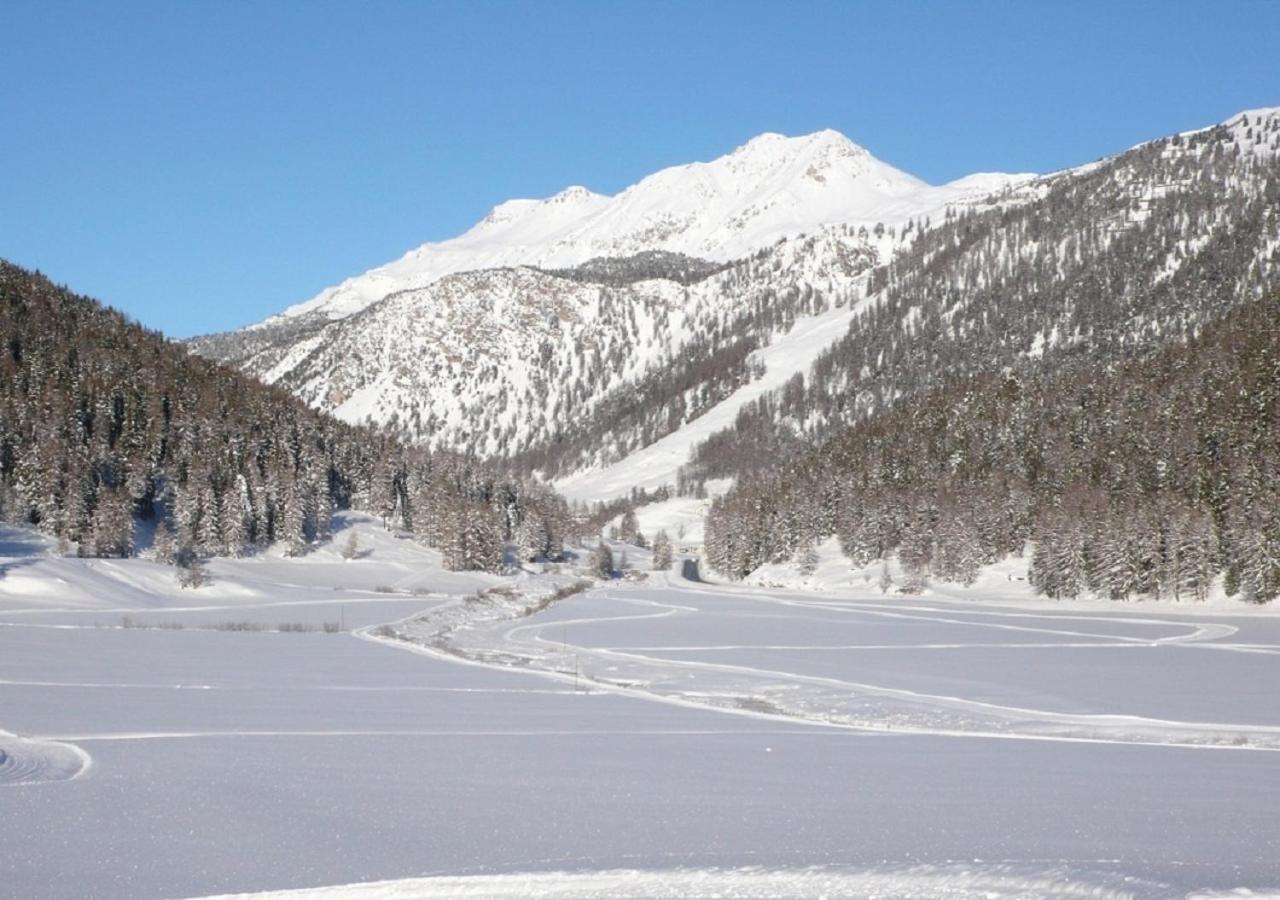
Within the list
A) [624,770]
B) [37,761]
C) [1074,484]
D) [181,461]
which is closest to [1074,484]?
[1074,484]

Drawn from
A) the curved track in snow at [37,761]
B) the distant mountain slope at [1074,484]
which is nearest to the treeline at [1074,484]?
the distant mountain slope at [1074,484]

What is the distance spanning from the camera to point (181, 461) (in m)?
96.4

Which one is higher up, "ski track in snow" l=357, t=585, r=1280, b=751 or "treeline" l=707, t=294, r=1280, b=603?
"treeline" l=707, t=294, r=1280, b=603

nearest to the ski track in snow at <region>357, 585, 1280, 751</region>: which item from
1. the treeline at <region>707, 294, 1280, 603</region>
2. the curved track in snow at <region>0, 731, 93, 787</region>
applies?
the curved track in snow at <region>0, 731, 93, 787</region>

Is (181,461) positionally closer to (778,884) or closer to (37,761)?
(37,761)

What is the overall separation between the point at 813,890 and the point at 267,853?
5.85 m

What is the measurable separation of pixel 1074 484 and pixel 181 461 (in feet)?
269

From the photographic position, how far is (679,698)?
2794cm

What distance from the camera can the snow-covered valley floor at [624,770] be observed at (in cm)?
1102

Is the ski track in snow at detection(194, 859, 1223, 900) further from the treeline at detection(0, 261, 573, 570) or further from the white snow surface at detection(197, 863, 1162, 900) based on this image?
the treeline at detection(0, 261, 573, 570)

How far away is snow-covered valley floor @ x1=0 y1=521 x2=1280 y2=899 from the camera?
36.1 ft

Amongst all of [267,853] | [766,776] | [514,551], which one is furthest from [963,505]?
[267,853]

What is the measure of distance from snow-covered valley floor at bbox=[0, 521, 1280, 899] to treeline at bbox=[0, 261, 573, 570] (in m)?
46.5

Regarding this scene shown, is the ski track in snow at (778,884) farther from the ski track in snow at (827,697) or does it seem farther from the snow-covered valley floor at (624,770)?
the ski track in snow at (827,697)
